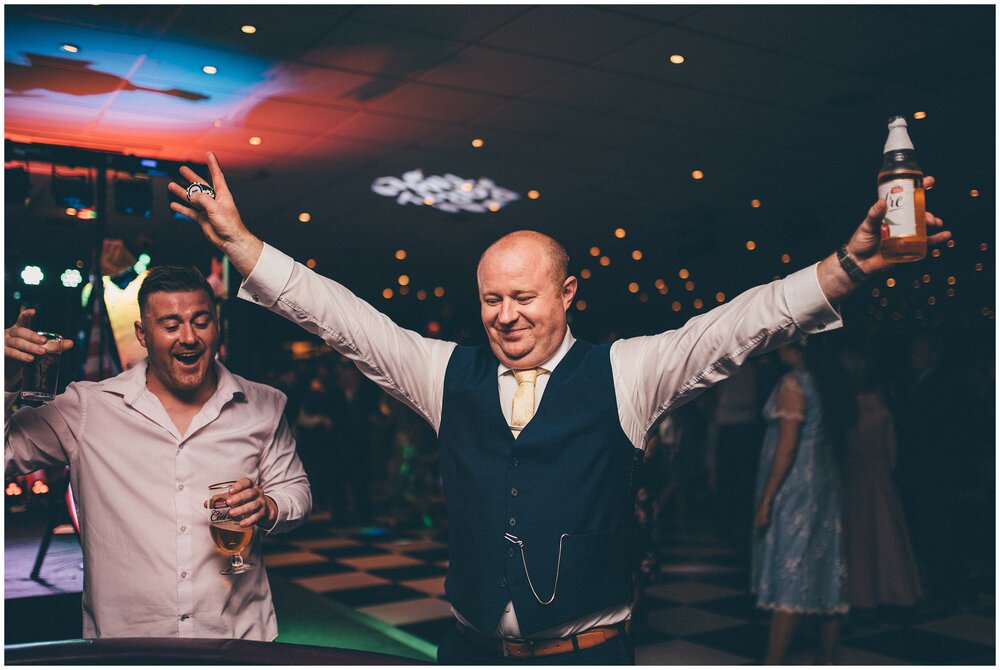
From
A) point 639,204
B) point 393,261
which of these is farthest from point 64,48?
point 393,261

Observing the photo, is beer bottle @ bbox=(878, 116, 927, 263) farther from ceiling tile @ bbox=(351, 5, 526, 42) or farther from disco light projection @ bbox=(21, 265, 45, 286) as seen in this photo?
disco light projection @ bbox=(21, 265, 45, 286)

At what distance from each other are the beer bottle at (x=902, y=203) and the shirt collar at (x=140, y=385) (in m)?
1.48

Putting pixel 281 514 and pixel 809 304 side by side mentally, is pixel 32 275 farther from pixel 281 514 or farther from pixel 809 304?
pixel 809 304

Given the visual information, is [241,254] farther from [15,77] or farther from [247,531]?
[15,77]

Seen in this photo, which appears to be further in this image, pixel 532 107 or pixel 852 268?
pixel 532 107

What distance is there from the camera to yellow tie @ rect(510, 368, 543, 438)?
5.59 feet

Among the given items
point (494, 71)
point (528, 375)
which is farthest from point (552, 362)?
point (494, 71)

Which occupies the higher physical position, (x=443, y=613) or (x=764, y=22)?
(x=764, y=22)

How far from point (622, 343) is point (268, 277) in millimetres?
763

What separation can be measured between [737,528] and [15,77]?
556cm

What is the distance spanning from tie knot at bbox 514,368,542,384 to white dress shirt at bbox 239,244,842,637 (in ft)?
0.06

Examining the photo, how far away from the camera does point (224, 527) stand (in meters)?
1.69

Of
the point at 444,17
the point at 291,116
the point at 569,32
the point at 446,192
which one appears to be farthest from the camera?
the point at 446,192

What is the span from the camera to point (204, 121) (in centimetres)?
570
